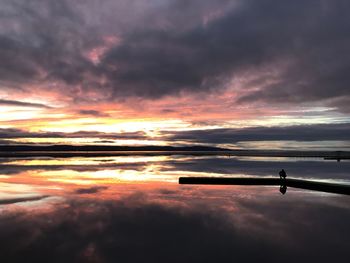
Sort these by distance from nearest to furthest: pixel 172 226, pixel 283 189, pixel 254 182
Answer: pixel 172 226 → pixel 283 189 → pixel 254 182

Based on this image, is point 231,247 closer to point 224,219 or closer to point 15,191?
point 224,219

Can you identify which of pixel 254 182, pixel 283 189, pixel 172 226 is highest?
pixel 254 182

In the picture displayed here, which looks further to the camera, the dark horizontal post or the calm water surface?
the dark horizontal post

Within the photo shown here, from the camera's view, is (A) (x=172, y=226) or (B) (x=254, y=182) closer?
(A) (x=172, y=226)

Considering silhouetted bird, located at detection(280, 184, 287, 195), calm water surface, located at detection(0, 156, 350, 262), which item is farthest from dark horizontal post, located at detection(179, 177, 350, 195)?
calm water surface, located at detection(0, 156, 350, 262)

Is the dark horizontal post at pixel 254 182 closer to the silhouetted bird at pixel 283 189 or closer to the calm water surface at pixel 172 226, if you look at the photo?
the silhouetted bird at pixel 283 189

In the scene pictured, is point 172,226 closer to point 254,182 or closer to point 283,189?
point 283,189

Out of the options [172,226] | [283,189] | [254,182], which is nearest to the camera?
[172,226]

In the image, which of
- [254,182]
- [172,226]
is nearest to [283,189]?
[254,182]

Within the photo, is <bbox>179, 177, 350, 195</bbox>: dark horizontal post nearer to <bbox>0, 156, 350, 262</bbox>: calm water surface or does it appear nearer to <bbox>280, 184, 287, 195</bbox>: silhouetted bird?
<bbox>280, 184, 287, 195</bbox>: silhouetted bird

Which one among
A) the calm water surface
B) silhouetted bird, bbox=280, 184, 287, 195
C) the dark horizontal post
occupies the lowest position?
the calm water surface

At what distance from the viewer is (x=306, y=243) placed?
32.2ft

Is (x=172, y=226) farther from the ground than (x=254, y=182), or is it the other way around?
(x=254, y=182)

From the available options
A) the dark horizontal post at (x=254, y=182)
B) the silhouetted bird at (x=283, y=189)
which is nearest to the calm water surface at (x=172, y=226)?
the silhouetted bird at (x=283, y=189)
